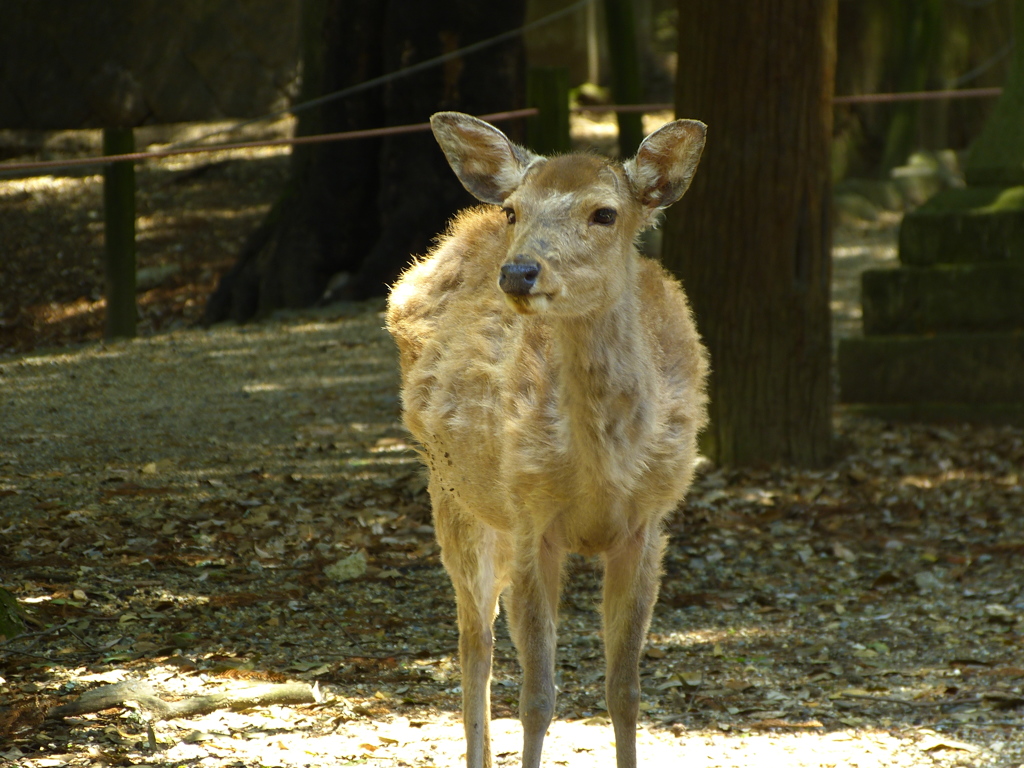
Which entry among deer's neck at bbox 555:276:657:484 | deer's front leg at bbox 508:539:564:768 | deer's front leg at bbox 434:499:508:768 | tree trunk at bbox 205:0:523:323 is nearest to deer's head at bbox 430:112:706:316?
deer's neck at bbox 555:276:657:484

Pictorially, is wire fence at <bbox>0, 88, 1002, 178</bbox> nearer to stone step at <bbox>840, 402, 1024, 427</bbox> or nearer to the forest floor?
the forest floor

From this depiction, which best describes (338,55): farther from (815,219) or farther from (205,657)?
(205,657)

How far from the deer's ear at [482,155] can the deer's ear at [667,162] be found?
1.26ft

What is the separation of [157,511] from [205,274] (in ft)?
21.5

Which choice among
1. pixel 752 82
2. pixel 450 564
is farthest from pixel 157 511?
pixel 752 82

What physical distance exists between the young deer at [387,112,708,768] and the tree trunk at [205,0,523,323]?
21.3 ft

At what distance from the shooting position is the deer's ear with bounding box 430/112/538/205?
14.2ft

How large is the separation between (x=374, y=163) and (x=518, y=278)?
8190mm

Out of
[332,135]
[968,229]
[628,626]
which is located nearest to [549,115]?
[332,135]

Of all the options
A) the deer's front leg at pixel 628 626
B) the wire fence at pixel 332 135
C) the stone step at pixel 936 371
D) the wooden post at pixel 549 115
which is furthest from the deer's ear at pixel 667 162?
the stone step at pixel 936 371

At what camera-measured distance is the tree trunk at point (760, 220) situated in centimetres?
712

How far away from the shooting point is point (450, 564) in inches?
186

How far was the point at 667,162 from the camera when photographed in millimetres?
4238

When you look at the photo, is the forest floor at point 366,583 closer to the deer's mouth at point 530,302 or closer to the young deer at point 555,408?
the young deer at point 555,408
